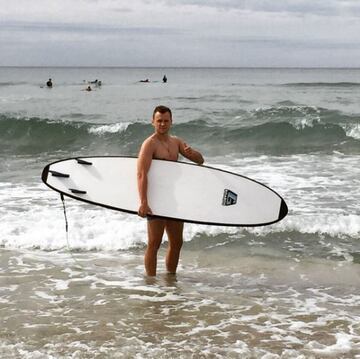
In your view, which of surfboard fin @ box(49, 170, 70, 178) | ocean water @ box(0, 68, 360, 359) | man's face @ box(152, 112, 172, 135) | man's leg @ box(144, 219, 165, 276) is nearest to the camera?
ocean water @ box(0, 68, 360, 359)

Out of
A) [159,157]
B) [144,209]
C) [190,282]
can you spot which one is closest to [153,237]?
[144,209]

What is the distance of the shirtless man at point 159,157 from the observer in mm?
5125

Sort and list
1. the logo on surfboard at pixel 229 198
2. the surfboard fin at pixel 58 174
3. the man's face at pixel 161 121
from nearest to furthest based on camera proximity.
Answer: the man's face at pixel 161 121 → the logo on surfboard at pixel 229 198 → the surfboard fin at pixel 58 174

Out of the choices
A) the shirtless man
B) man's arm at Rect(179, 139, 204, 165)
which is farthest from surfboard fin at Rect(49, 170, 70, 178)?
man's arm at Rect(179, 139, 204, 165)

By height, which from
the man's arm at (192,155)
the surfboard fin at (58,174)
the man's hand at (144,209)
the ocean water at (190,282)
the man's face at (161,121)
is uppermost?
the man's face at (161,121)

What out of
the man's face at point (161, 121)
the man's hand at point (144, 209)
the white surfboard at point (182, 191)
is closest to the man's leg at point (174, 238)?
the white surfboard at point (182, 191)

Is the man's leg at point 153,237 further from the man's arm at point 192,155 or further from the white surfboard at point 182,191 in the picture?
the man's arm at point 192,155

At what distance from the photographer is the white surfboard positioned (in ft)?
17.9

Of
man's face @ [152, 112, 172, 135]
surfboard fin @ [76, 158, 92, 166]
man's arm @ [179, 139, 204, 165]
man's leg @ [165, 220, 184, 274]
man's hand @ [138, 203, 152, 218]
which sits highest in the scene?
man's face @ [152, 112, 172, 135]

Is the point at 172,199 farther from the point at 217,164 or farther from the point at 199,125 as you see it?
the point at 199,125

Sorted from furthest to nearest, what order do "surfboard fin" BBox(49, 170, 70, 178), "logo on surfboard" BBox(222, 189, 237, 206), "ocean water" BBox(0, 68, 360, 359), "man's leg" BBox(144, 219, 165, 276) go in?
1. "surfboard fin" BBox(49, 170, 70, 178)
2. "logo on surfboard" BBox(222, 189, 237, 206)
3. "man's leg" BBox(144, 219, 165, 276)
4. "ocean water" BBox(0, 68, 360, 359)

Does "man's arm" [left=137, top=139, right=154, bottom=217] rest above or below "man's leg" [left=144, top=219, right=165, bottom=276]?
above

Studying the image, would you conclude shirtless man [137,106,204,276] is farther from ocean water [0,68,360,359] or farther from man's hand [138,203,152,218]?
ocean water [0,68,360,359]

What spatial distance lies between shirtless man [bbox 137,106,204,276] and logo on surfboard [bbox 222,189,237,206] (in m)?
0.49
